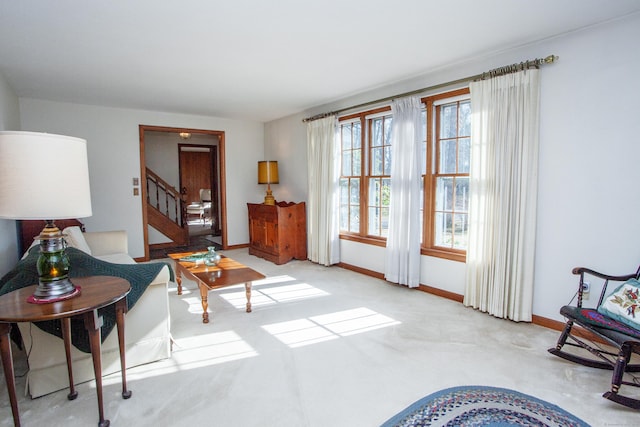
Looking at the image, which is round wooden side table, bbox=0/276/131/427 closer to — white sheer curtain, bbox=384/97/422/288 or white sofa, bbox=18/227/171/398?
white sofa, bbox=18/227/171/398

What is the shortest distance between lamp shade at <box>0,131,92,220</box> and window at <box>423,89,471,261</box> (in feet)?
11.2

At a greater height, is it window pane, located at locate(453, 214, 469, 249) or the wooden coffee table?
window pane, located at locate(453, 214, 469, 249)

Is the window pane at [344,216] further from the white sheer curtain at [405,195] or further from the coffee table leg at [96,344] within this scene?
the coffee table leg at [96,344]

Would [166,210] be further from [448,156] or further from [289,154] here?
[448,156]

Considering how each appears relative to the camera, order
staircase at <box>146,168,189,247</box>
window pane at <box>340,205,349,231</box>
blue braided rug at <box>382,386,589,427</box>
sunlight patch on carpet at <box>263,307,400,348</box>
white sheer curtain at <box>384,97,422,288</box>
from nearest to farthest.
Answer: blue braided rug at <box>382,386,589,427</box> → sunlight patch on carpet at <box>263,307,400,348</box> → white sheer curtain at <box>384,97,422,288</box> → window pane at <box>340,205,349,231</box> → staircase at <box>146,168,189,247</box>

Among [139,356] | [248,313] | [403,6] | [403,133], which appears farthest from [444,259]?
[139,356]

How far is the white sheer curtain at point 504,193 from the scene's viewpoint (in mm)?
3076

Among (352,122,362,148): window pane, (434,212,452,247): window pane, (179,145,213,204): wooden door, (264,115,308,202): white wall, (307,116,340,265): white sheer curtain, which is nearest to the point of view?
(434,212,452,247): window pane

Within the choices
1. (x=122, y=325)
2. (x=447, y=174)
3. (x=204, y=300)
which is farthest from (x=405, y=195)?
(x=122, y=325)

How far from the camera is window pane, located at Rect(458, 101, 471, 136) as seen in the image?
3.65 m

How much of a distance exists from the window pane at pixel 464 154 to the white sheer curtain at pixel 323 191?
188cm

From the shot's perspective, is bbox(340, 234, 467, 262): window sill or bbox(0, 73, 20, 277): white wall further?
bbox(340, 234, 467, 262): window sill

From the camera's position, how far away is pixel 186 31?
272 centimetres

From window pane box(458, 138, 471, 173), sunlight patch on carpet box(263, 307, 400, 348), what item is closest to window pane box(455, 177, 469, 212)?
window pane box(458, 138, 471, 173)
